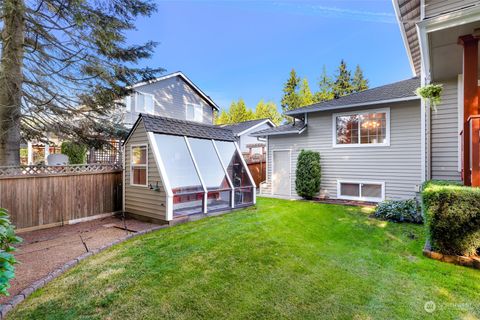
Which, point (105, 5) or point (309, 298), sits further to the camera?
point (105, 5)

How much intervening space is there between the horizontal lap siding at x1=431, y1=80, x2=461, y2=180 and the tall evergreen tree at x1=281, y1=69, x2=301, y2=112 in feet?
74.9

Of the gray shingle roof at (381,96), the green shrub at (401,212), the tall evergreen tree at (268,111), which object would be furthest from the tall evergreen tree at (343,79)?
the green shrub at (401,212)

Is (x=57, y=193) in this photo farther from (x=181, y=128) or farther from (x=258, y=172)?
(x=258, y=172)

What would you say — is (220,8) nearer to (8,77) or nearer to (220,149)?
(220,149)

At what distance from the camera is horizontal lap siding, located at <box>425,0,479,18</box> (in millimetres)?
4991

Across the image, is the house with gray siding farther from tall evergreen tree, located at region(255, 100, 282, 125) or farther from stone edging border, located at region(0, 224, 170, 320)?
tall evergreen tree, located at region(255, 100, 282, 125)

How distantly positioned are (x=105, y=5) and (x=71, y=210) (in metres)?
5.63

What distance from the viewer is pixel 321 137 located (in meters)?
9.96

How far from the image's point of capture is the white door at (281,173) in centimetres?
1113

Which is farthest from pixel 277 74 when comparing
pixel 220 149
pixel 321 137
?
pixel 220 149

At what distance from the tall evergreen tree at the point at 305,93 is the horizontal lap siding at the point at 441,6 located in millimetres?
22983

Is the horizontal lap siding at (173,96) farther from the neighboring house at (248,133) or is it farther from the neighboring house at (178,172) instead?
the neighboring house at (178,172)

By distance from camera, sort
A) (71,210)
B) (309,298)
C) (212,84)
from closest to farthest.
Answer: (309,298) → (71,210) → (212,84)

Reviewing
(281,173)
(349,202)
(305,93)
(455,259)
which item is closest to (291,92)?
(305,93)
